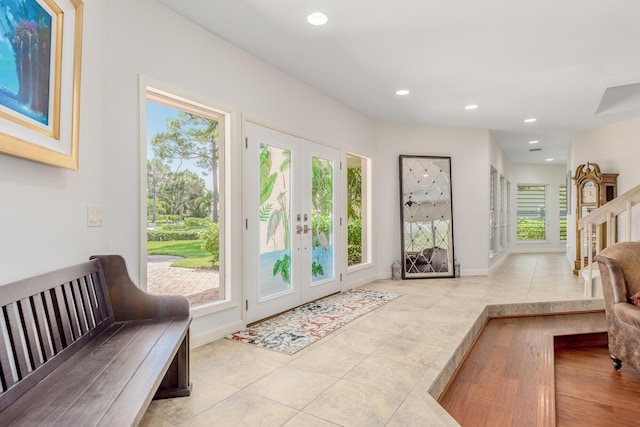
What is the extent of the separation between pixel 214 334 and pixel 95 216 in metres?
1.42

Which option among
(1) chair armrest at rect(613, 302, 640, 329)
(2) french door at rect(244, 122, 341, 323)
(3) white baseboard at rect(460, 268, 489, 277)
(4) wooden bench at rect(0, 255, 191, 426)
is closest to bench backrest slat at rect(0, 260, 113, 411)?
(4) wooden bench at rect(0, 255, 191, 426)

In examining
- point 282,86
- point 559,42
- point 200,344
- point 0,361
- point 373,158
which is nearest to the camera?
point 0,361

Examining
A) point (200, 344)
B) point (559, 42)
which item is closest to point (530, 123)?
point (559, 42)

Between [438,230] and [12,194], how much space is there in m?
5.70

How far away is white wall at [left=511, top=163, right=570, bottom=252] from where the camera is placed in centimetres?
1029

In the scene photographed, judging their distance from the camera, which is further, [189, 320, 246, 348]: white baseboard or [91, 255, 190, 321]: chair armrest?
[189, 320, 246, 348]: white baseboard

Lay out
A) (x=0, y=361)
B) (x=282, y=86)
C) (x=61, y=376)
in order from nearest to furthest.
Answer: (x=0, y=361)
(x=61, y=376)
(x=282, y=86)

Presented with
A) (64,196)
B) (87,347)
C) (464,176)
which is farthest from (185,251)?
(464,176)

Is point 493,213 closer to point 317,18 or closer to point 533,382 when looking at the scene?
point 533,382

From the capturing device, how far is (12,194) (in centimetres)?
149

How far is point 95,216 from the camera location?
2.17 m

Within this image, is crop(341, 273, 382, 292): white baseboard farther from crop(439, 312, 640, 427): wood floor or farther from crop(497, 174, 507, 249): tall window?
crop(497, 174, 507, 249): tall window

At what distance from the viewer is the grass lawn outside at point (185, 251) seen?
13.4ft

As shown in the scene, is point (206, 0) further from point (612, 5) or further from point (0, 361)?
point (612, 5)
